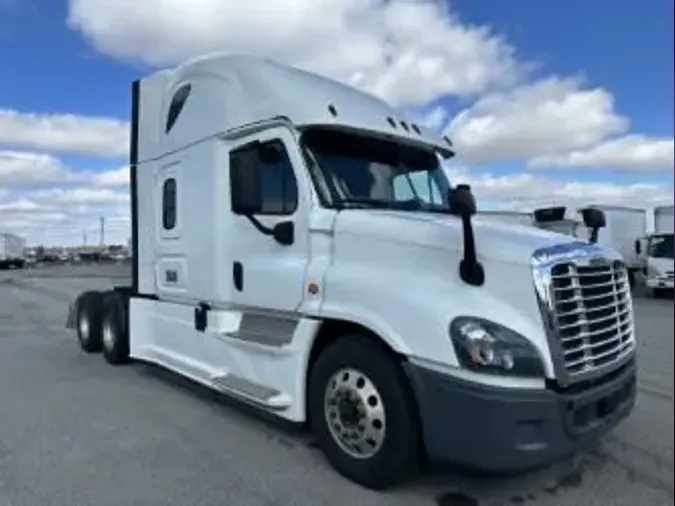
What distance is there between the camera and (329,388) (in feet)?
15.0

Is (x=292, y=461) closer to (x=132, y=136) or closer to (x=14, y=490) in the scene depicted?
(x=14, y=490)

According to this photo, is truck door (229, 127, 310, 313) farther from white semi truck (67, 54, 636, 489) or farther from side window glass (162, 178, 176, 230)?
side window glass (162, 178, 176, 230)

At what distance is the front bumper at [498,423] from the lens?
371 centimetres

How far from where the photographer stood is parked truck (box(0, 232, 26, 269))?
5672 centimetres

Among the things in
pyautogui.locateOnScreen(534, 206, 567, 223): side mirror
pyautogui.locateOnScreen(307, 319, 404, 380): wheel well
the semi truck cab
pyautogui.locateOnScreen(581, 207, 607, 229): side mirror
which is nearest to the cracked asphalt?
pyautogui.locateOnScreen(307, 319, 404, 380): wheel well

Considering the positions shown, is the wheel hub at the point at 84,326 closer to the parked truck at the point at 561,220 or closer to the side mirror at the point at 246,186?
the side mirror at the point at 246,186

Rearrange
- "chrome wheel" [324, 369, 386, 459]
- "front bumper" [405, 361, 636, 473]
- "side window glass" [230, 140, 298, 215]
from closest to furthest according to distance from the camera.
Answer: "front bumper" [405, 361, 636, 473], "chrome wheel" [324, 369, 386, 459], "side window glass" [230, 140, 298, 215]

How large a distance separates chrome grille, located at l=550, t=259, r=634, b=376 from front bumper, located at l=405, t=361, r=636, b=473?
24 centimetres

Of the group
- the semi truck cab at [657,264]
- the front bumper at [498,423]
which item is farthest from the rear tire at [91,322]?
the semi truck cab at [657,264]

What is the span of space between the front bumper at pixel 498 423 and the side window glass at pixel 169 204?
3660mm

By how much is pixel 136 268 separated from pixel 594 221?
506 centimetres

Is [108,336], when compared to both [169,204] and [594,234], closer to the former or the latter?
[169,204]

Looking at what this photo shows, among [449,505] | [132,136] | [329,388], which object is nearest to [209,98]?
[132,136]

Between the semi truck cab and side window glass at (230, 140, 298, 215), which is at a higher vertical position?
side window glass at (230, 140, 298, 215)
